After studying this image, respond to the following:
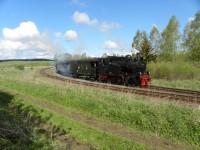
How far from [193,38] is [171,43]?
5.76 meters

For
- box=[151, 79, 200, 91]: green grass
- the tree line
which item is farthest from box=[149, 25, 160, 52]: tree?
box=[151, 79, 200, 91]: green grass

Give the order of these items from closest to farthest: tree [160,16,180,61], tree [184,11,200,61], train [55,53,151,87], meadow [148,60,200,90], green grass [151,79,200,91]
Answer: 1. train [55,53,151,87]
2. green grass [151,79,200,91]
3. meadow [148,60,200,90]
4. tree [184,11,200,61]
5. tree [160,16,180,61]

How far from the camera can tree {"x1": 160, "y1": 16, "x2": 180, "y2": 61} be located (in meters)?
47.4

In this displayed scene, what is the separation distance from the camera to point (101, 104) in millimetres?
16422

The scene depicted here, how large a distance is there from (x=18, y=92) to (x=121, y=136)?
16291 millimetres

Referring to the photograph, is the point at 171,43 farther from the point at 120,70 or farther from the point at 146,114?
the point at 146,114

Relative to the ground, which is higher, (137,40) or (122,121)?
(137,40)

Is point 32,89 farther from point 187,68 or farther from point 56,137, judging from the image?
point 187,68

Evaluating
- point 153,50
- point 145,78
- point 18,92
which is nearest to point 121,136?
point 145,78

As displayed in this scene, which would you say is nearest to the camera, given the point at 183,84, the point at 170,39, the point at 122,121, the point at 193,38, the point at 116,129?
the point at 116,129

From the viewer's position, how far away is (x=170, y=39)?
48312 millimetres

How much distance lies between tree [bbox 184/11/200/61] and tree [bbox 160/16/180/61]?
2.75 metres

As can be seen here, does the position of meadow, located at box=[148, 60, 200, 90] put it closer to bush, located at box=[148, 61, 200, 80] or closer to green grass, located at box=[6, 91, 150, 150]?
bush, located at box=[148, 61, 200, 80]

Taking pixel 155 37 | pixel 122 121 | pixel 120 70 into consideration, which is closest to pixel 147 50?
pixel 155 37
